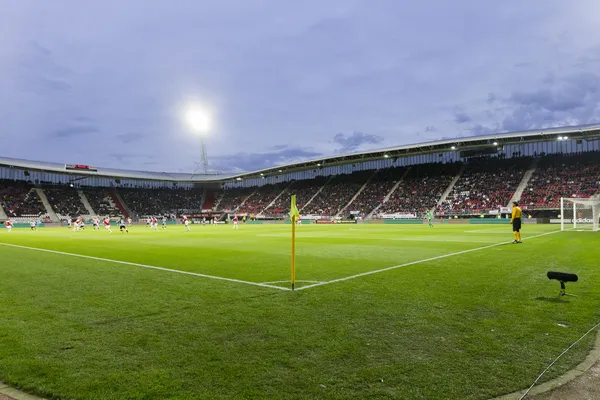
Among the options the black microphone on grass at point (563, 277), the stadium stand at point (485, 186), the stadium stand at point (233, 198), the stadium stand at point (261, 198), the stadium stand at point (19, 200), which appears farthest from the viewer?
the stadium stand at point (233, 198)

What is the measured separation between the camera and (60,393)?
153 inches

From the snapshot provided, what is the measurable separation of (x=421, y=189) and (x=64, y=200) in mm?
76397

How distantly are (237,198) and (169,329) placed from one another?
101 metres

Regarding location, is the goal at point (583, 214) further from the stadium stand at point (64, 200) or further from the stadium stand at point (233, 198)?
the stadium stand at point (64, 200)

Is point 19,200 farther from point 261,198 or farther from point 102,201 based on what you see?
point 261,198

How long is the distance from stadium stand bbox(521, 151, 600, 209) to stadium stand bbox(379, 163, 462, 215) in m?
13.9

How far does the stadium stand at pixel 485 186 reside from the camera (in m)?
58.9

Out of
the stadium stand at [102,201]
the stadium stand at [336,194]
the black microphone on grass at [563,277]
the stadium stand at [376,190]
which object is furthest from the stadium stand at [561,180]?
the stadium stand at [102,201]

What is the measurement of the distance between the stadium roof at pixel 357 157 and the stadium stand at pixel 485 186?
4060 mm

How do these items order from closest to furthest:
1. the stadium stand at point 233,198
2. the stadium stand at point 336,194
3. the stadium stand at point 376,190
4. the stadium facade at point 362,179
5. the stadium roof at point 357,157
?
the stadium roof at point 357,157 < the stadium facade at point 362,179 < the stadium stand at point 376,190 < the stadium stand at point 336,194 < the stadium stand at point 233,198

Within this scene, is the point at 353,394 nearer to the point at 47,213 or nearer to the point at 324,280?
the point at 324,280

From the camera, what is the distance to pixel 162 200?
104188 mm

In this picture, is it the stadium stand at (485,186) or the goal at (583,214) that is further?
the stadium stand at (485,186)

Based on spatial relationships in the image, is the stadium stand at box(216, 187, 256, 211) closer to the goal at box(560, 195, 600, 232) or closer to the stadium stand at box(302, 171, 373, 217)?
the stadium stand at box(302, 171, 373, 217)
